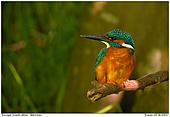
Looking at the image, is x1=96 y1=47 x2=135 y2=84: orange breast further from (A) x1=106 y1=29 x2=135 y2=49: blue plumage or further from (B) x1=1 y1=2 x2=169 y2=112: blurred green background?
(B) x1=1 y1=2 x2=169 y2=112: blurred green background

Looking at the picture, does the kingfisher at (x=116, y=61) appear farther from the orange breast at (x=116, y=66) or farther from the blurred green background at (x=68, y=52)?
the blurred green background at (x=68, y=52)

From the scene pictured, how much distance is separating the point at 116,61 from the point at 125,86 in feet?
0.15

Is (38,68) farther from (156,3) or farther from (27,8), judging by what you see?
(156,3)

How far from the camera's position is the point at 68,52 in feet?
4.46

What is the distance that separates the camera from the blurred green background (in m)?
1.09

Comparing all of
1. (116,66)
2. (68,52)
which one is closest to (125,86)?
(116,66)

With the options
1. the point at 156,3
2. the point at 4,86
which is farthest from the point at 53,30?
the point at 156,3

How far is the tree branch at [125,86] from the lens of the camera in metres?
0.61

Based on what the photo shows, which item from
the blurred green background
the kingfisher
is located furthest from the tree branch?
the blurred green background

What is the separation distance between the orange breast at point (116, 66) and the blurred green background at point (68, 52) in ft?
0.69

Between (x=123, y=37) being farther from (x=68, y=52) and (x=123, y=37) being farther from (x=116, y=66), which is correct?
(x=68, y=52)

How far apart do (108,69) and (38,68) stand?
65 cm

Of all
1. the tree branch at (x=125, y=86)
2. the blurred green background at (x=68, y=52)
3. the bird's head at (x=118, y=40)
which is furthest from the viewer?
the blurred green background at (x=68, y=52)

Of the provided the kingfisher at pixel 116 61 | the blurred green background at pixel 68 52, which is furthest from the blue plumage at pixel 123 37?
the blurred green background at pixel 68 52
